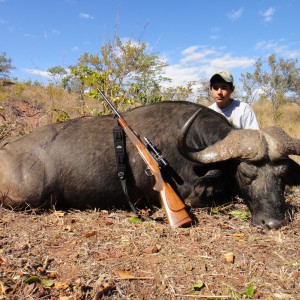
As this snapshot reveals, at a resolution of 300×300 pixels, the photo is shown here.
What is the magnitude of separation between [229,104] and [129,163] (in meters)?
2.63

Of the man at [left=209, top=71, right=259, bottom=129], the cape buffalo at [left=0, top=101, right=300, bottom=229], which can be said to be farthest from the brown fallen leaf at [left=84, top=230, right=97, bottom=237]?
the man at [left=209, top=71, right=259, bottom=129]

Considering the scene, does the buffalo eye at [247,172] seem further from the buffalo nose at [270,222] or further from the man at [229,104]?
the man at [229,104]

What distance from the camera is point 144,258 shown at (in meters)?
2.65

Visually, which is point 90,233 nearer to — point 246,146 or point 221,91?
point 246,146

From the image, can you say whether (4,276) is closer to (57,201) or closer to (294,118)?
(57,201)

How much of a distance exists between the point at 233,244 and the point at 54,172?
2.13 meters

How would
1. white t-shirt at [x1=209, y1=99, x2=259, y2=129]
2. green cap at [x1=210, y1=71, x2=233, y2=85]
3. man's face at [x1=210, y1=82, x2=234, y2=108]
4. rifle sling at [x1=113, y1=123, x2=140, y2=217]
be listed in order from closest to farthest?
rifle sling at [x1=113, y1=123, x2=140, y2=217], green cap at [x1=210, y1=71, x2=233, y2=85], man's face at [x1=210, y1=82, x2=234, y2=108], white t-shirt at [x1=209, y1=99, x2=259, y2=129]

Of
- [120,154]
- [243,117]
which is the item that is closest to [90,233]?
[120,154]

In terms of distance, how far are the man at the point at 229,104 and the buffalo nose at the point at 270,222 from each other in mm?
2328

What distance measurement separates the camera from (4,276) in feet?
7.56

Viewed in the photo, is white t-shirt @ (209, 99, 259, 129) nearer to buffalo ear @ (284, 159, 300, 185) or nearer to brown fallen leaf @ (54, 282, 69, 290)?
buffalo ear @ (284, 159, 300, 185)

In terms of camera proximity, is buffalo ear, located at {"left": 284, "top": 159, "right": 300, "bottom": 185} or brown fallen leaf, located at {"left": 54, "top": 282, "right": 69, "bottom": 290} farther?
buffalo ear, located at {"left": 284, "top": 159, "right": 300, "bottom": 185}

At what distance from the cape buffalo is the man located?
1369 millimetres

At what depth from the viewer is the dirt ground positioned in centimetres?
219
